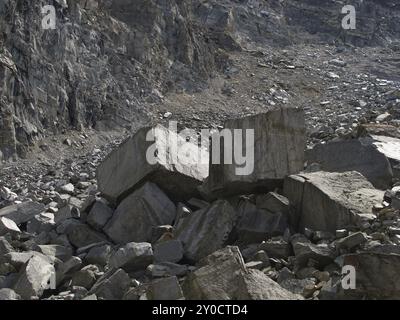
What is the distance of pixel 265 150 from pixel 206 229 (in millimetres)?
1331

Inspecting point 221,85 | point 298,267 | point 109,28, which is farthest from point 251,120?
point 221,85

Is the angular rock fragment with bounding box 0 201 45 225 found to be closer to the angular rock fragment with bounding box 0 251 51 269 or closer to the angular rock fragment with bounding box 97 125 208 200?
the angular rock fragment with bounding box 97 125 208 200

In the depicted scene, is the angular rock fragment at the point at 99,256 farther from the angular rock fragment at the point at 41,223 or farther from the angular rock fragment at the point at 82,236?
the angular rock fragment at the point at 41,223

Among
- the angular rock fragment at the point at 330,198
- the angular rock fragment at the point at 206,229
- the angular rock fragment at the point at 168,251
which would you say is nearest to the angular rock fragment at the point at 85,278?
the angular rock fragment at the point at 168,251

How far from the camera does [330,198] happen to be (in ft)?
22.1

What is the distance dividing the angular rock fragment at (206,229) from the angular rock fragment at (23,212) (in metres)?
2.73

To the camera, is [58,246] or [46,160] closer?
[58,246]

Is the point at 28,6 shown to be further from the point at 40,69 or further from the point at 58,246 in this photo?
the point at 58,246

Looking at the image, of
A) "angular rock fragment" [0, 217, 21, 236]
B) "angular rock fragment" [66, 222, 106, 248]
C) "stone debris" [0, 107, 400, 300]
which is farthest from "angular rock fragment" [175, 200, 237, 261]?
"angular rock fragment" [0, 217, 21, 236]

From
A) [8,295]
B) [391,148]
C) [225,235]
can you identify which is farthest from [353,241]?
[8,295]

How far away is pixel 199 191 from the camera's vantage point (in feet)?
25.8

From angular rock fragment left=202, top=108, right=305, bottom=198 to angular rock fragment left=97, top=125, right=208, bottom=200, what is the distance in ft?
1.45

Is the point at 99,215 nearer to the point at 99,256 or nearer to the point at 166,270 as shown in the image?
the point at 99,256

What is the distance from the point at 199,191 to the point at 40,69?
34.1ft
